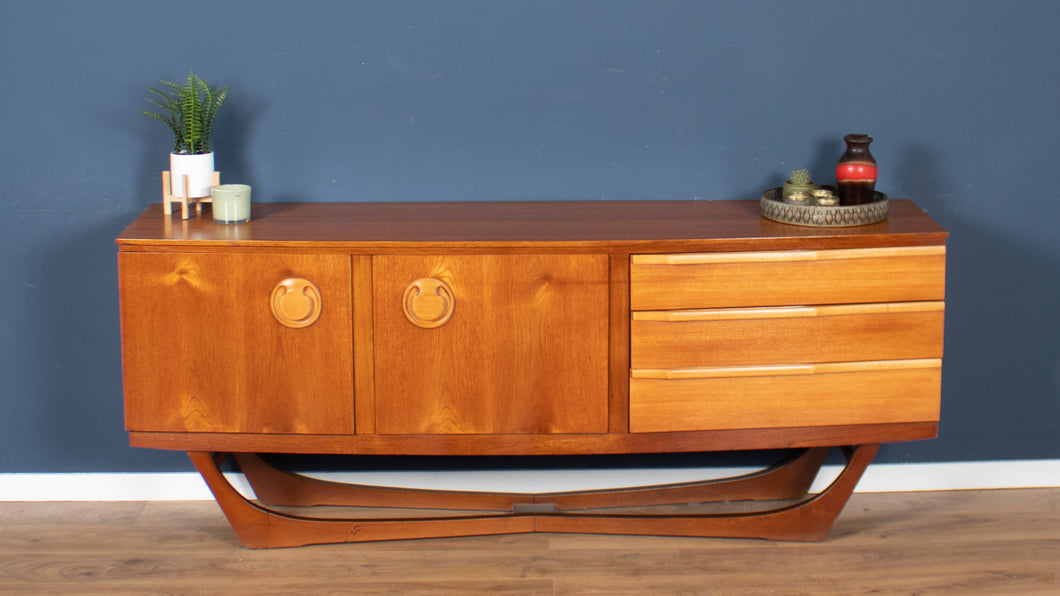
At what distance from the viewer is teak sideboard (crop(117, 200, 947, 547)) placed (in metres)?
2.60

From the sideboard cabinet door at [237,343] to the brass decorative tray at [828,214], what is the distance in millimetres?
958

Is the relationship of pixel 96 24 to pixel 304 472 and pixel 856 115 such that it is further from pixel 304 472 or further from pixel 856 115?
pixel 856 115

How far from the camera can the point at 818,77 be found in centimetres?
292

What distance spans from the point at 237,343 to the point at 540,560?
2.75 feet

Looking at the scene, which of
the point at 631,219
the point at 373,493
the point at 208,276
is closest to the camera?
the point at 208,276

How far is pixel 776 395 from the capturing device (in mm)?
2689

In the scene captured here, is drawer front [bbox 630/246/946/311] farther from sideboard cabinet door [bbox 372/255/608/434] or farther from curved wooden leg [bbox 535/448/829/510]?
curved wooden leg [bbox 535/448/829/510]

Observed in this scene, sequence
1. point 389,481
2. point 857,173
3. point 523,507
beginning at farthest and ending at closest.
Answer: point 389,481
point 523,507
point 857,173

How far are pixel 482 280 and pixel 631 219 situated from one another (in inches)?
15.7

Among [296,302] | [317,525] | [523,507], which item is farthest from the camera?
[523,507]

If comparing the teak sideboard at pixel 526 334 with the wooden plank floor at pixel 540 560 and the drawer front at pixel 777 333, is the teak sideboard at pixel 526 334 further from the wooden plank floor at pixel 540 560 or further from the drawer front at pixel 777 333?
the wooden plank floor at pixel 540 560

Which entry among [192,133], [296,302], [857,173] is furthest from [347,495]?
[857,173]

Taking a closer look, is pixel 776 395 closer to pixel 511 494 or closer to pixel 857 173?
pixel 857 173

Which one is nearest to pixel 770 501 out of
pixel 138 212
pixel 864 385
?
pixel 864 385
